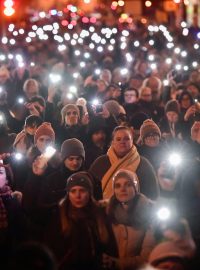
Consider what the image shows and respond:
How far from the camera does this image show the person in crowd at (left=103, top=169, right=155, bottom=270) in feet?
19.9

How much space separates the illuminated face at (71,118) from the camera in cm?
1023

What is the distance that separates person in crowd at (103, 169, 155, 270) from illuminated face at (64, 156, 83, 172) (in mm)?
1330

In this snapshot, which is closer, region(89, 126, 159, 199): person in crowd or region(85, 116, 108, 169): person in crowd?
region(89, 126, 159, 199): person in crowd

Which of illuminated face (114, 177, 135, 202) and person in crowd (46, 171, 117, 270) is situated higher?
illuminated face (114, 177, 135, 202)

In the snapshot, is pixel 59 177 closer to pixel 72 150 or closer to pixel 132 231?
pixel 72 150

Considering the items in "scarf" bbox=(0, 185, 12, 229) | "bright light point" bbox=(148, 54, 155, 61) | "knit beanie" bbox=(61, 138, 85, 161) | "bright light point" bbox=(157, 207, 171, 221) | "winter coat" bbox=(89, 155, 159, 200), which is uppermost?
"bright light point" bbox=(148, 54, 155, 61)

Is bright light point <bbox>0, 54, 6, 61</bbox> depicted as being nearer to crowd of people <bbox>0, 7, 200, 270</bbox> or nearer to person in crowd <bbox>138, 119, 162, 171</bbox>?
crowd of people <bbox>0, 7, 200, 270</bbox>

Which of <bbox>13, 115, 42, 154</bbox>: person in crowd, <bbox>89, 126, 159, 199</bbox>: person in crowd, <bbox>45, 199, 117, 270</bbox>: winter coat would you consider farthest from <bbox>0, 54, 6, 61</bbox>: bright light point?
<bbox>45, 199, 117, 270</bbox>: winter coat

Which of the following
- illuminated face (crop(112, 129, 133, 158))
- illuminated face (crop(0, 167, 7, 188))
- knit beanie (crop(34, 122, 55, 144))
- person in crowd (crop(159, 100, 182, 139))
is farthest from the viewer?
person in crowd (crop(159, 100, 182, 139))

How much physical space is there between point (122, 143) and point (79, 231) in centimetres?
207

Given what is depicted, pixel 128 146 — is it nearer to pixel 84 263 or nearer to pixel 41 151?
pixel 41 151

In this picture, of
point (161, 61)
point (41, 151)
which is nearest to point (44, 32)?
point (161, 61)

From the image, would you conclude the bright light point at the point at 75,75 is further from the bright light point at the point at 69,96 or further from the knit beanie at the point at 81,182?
the knit beanie at the point at 81,182

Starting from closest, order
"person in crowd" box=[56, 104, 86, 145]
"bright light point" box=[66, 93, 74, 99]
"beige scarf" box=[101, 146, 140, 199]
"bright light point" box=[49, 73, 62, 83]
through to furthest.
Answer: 1. "beige scarf" box=[101, 146, 140, 199]
2. "person in crowd" box=[56, 104, 86, 145]
3. "bright light point" box=[66, 93, 74, 99]
4. "bright light point" box=[49, 73, 62, 83]
